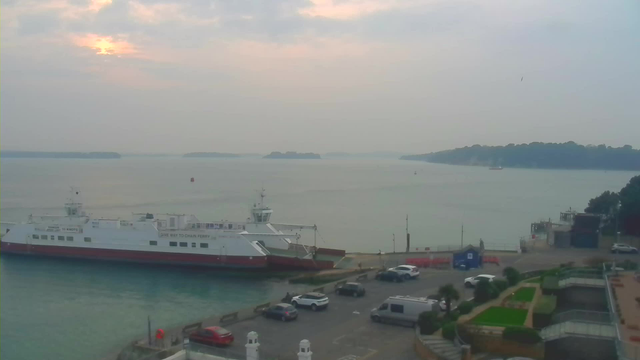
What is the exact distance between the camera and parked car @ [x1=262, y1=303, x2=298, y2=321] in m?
15.1

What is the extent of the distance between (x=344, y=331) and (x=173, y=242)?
60.3ft

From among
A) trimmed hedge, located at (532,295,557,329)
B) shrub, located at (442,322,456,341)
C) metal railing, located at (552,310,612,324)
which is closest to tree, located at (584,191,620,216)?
trimmed hedge, located at (532,295,557,329)

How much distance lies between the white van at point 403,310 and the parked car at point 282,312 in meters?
2.19

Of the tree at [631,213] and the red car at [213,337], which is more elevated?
the tree at [631,213]

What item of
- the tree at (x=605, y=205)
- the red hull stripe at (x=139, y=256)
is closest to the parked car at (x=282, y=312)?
the red hull stripe at (x=139, y=256)

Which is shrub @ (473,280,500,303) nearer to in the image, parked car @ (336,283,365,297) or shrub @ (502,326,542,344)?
shrub @ (502,326,542,344)

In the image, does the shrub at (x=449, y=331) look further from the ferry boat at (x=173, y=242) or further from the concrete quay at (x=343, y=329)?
the ferry boat at (x=173, y=242)

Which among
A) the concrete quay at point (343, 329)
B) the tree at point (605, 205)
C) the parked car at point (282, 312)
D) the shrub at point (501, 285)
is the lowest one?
the concrete quay at point (343, 329)

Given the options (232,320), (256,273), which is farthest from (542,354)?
(256,273)

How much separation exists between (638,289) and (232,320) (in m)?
10.6

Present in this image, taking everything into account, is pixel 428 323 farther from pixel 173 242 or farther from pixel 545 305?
pixel 173 242

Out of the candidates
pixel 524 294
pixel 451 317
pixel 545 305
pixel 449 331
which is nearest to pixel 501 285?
pixel 524 294

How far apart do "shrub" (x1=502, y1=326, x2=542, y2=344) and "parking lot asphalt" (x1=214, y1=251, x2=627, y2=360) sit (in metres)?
2.00

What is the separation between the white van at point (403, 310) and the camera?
14.0 m
